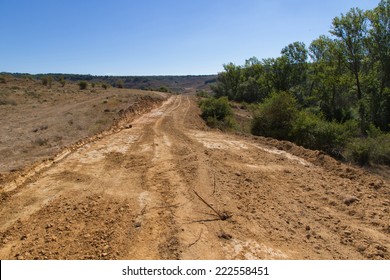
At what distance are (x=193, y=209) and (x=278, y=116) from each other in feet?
41.8

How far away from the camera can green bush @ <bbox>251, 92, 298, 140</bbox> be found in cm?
1753

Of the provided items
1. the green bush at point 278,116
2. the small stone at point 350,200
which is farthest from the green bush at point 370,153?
the small stone at point 350,200

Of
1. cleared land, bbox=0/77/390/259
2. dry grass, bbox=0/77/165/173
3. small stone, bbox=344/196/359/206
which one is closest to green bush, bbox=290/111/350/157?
cleared land, bbox=0/77/390/259

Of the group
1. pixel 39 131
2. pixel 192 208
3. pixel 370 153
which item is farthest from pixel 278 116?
pixel 39 131

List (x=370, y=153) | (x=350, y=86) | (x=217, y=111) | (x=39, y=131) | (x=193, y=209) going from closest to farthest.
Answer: (x=193, y=209), (x=370, y=153), (x=39, y=131), (x=217, y=111), (x=350, y=86)

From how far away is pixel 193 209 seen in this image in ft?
21.1

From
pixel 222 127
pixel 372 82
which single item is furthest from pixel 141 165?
pixel 372 82

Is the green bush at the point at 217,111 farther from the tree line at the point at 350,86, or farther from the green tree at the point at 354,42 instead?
the green tree at the point at 354,42

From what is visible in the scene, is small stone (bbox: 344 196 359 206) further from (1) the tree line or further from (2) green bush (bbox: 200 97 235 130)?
(2) green bush (bbox: 200 97 235 130)

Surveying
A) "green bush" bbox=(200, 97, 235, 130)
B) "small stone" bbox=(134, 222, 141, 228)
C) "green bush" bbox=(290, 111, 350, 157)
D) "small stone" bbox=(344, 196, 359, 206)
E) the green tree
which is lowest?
"small stone" bbox=(344, 196, 359, 206)

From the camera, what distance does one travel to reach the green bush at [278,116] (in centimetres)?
1753

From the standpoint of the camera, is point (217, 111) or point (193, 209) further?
point (217, 111)

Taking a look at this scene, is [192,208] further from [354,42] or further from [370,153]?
[354,42]

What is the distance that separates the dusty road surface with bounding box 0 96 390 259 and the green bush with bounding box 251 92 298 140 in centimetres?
686
